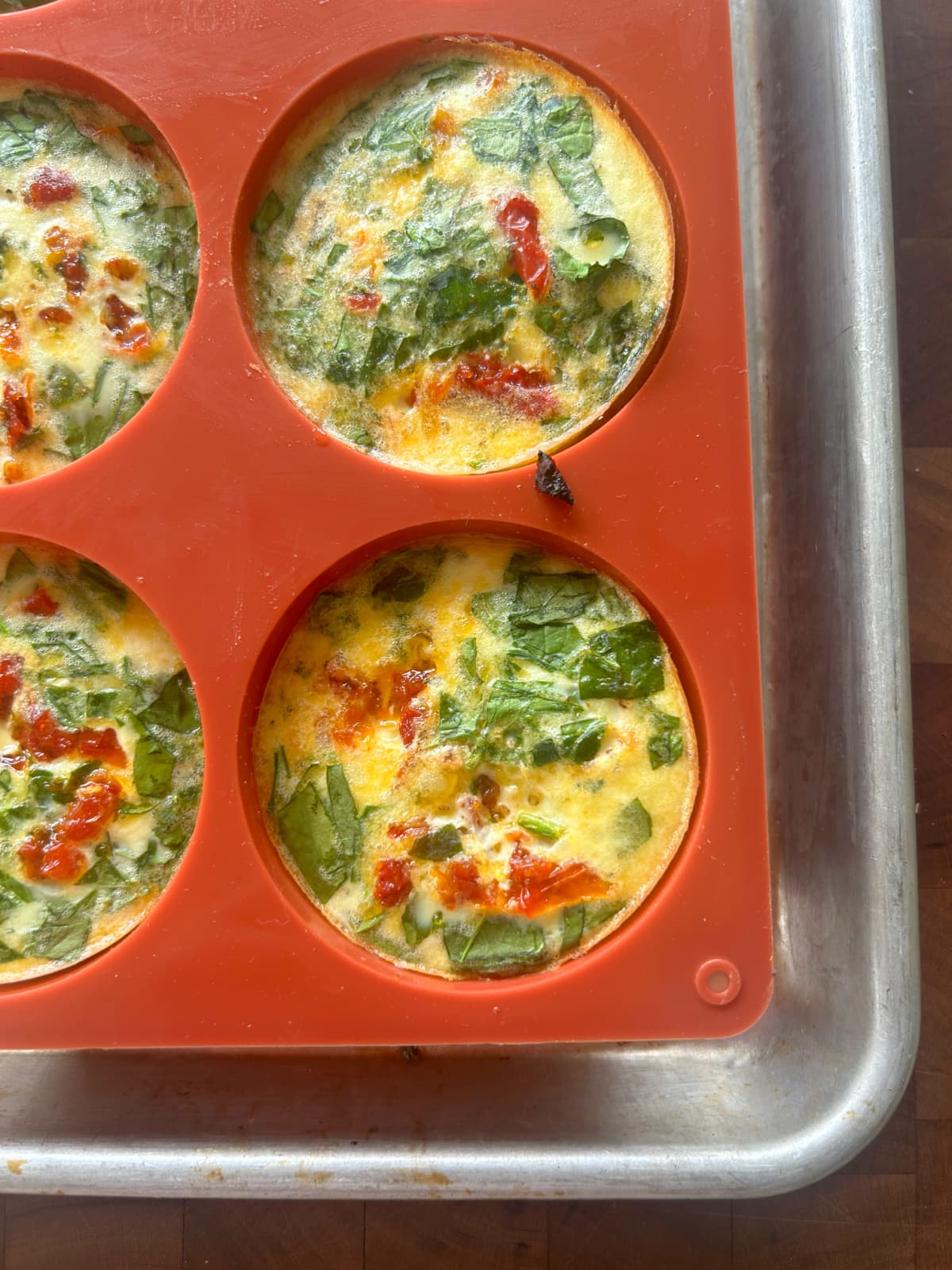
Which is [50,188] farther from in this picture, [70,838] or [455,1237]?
[455,1237]

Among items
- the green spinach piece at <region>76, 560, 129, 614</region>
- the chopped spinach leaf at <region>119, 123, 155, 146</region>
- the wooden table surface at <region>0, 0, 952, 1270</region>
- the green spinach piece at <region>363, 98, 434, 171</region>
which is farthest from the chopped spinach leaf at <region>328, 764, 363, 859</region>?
the chopped spinach leaf at <region>119, 123, 155, 146</region>

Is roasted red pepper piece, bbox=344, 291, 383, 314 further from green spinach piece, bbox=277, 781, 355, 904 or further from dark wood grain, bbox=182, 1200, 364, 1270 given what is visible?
dark wood grain, bbox=182, 1200, 364, 1270

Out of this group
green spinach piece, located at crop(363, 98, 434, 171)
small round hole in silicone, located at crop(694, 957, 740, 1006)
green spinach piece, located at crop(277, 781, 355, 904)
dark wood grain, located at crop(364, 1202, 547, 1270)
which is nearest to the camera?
small round hole in silicone, located at crop(694, 957, 740, 1006)

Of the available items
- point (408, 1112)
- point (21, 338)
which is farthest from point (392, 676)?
point (21, 338)

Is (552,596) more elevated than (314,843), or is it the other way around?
(552,596)

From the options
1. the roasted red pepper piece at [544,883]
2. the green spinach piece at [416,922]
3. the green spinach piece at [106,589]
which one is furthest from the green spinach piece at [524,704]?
the green spinach piece at [106,589]

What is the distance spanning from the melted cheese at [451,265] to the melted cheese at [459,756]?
0.24m

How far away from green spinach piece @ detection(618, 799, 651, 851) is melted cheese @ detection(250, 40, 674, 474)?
0.61m

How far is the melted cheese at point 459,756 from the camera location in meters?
1.52

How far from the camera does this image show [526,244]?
1601 millimetres

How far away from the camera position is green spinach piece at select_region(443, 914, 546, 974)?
1513 mm

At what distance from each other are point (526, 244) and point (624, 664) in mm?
732

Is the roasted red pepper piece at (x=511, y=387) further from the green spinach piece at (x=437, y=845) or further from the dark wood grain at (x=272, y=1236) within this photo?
the dark wood grain at (x=272, y=1236)

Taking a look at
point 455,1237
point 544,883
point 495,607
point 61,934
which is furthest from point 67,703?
point 455,1237
